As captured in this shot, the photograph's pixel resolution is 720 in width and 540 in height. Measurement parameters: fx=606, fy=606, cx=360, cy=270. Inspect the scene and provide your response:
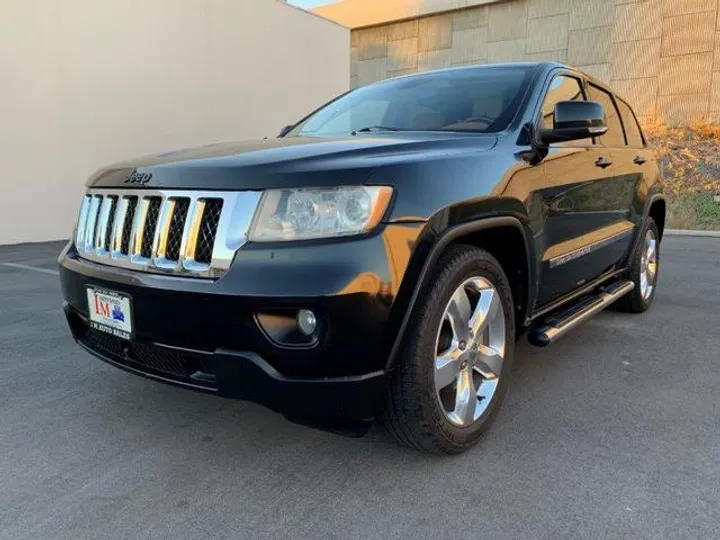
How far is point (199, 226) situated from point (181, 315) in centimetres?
32

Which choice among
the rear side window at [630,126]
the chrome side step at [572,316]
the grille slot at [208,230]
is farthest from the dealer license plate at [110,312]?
the rear side window at [630,126]

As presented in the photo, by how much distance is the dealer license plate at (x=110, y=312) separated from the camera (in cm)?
231

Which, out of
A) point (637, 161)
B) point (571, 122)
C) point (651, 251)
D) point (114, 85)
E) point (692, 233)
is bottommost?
point (692, 233)

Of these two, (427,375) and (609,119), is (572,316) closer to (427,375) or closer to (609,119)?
(427,375)

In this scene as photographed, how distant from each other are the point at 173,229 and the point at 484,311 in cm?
132

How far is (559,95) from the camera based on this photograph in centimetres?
351

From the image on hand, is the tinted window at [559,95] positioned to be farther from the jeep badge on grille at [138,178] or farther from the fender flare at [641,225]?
the jeep badge on grille at [138,178]

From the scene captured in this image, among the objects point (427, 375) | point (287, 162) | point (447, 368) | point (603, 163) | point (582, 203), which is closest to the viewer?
point (287, 162)

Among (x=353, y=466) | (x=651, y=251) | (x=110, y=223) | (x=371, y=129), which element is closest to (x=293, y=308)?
(x=353, y=466)

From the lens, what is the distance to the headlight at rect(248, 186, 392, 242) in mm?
2037

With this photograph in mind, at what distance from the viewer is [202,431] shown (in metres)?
2.77

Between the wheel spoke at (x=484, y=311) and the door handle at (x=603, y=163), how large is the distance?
5.11 feet

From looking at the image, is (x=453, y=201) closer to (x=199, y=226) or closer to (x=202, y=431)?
(x=199, y=226)

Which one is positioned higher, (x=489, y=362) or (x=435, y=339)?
(x=435, y=339)
